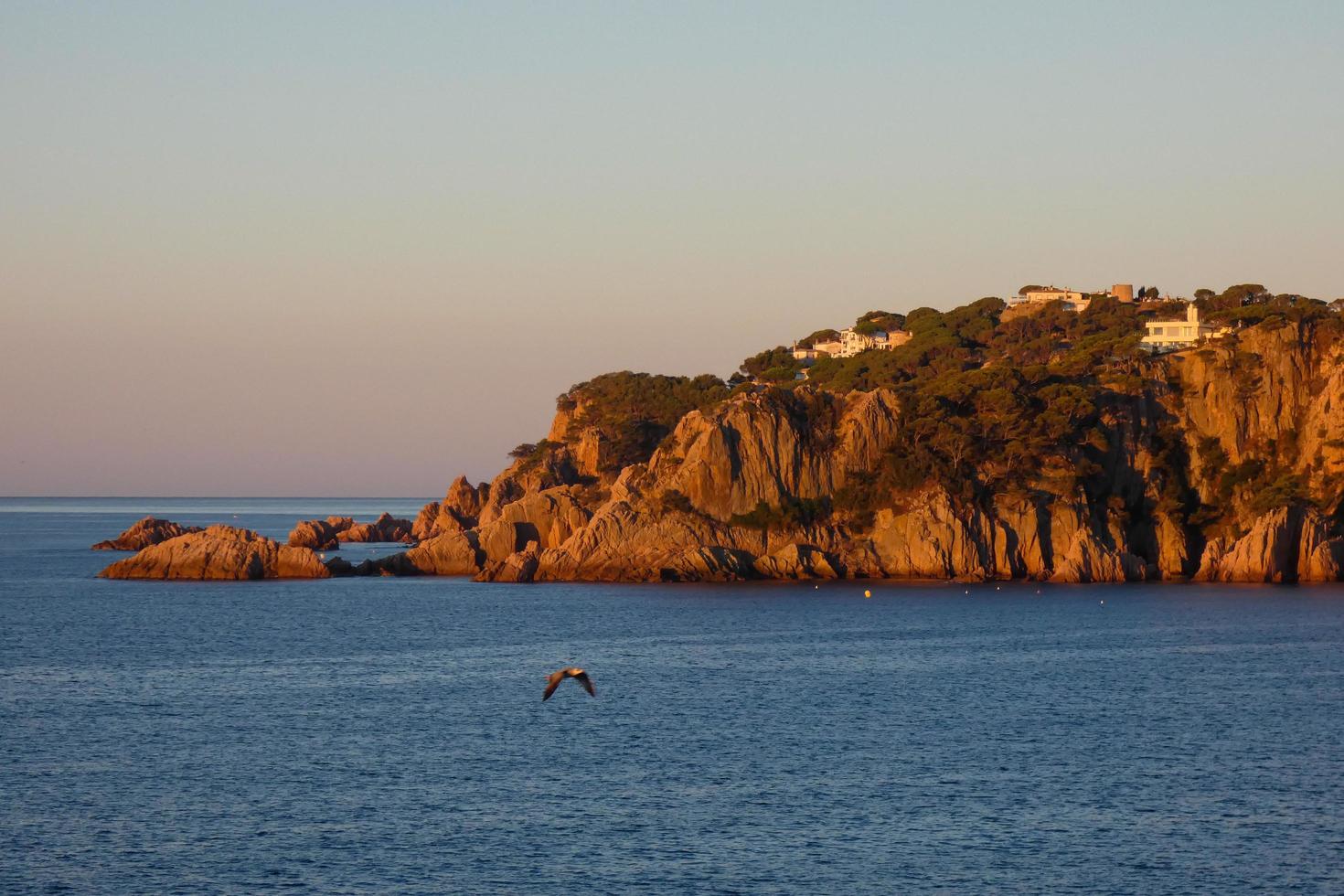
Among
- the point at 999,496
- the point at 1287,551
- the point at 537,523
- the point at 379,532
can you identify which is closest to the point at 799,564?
the point at 999,496

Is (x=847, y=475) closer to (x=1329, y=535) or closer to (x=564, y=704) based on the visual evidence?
(x=1329, y=535)

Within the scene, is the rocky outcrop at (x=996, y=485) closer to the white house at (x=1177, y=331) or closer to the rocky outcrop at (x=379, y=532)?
the white house at (x=1177, y=331)

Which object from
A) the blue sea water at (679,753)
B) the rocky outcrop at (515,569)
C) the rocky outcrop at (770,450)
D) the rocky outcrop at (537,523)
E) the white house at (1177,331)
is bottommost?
the blue sea water at (679,753)

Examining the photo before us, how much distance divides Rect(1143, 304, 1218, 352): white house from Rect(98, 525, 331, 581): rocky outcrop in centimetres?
7380

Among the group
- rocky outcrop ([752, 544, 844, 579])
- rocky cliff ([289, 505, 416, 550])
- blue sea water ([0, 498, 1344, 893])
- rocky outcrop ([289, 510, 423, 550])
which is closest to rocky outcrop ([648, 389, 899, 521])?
rocky outcrop ([752, 544, 844, 579])

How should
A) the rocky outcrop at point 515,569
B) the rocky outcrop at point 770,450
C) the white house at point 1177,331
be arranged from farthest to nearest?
the white house at point 1177,331 < the rocky outcrop at point 515,569 < the rocky outcrop at point 770,450

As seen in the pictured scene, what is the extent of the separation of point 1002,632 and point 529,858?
152 feet

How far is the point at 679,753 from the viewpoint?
157ft

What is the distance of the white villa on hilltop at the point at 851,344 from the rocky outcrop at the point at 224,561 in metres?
72.5

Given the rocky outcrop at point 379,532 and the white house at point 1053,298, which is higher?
the white house at point 1053,298

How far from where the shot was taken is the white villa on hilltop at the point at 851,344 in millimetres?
174250

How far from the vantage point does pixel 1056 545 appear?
352 feet

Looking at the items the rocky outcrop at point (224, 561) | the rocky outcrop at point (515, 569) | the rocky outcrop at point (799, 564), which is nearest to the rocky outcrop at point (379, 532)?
the rocky outcrop at point (224, 561)

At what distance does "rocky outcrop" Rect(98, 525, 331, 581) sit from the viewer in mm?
111312
